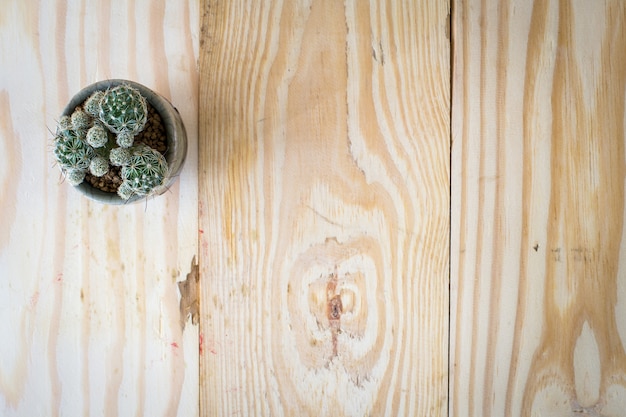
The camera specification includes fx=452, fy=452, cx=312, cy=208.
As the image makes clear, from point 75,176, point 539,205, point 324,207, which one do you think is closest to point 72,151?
A: point 75,176

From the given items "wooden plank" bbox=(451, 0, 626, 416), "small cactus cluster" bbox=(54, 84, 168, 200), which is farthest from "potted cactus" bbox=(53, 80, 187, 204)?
"wooden plank" bbox=(451, 0, 626, 416)

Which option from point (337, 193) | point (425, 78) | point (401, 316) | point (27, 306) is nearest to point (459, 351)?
point (401, 316)

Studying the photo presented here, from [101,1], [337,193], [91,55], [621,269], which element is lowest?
[621,269]

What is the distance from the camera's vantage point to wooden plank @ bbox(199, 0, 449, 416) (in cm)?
83

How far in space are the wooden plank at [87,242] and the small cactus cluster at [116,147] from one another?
0.52ft

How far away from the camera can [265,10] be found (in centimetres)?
84

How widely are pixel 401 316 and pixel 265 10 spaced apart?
62cm

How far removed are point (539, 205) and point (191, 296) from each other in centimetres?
66

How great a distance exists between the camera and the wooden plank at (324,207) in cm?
83

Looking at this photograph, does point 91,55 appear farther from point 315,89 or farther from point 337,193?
point 337,193

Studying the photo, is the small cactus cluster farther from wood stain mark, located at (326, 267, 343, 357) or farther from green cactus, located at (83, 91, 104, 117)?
wood stain mark, located at (326, 267, 343, 357)

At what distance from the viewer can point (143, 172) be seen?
676 mm

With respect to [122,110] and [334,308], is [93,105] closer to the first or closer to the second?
[122,110]

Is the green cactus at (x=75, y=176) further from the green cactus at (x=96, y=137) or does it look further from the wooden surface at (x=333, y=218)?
the wooden surface at (x=333, y=218)
